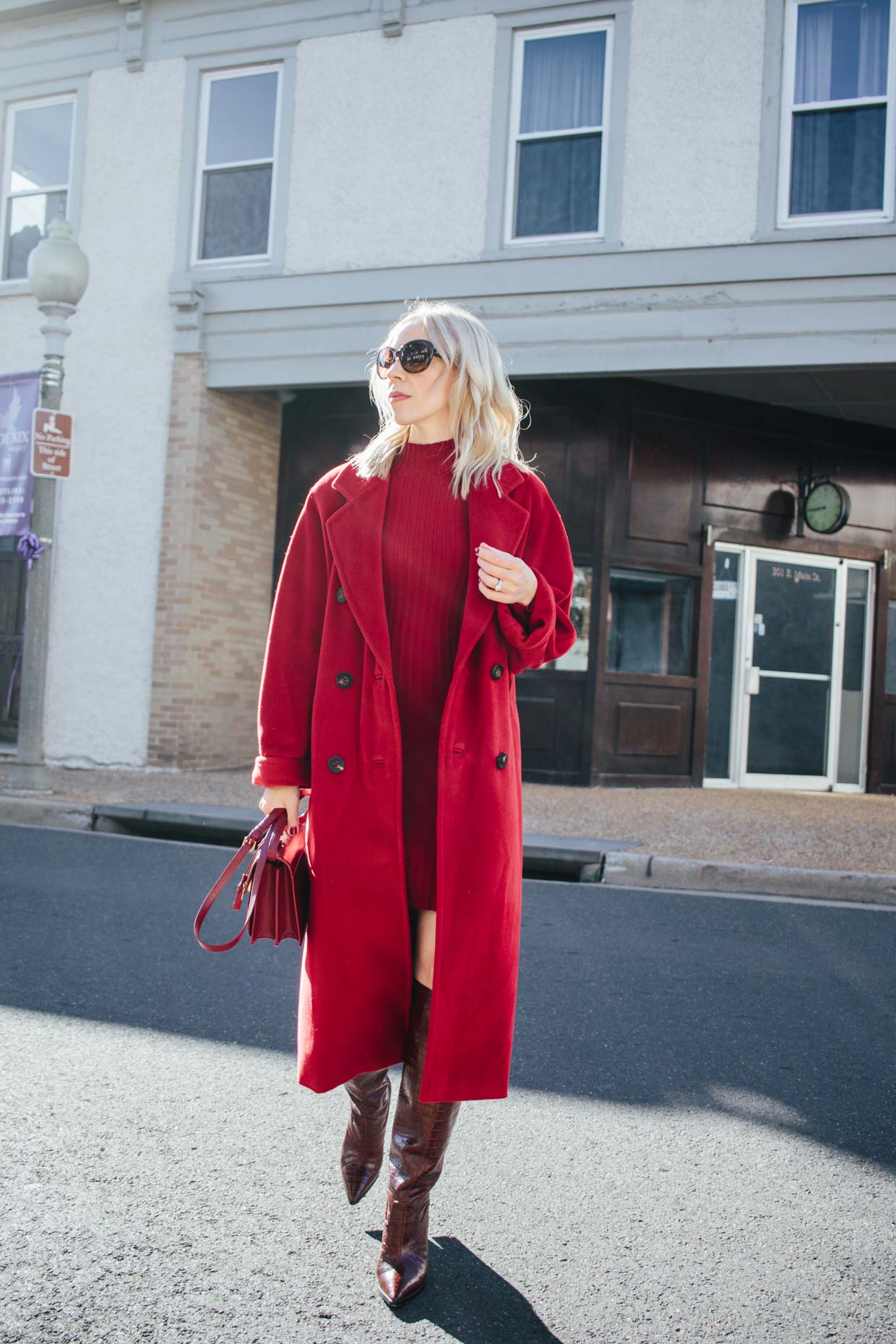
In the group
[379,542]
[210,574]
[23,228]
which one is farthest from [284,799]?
[23,228]

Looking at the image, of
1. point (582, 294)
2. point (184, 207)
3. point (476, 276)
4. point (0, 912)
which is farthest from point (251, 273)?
point (0, 912)

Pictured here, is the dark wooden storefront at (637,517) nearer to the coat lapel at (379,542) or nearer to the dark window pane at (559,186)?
the dark window pane at (559,186)

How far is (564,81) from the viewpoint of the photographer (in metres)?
10.1

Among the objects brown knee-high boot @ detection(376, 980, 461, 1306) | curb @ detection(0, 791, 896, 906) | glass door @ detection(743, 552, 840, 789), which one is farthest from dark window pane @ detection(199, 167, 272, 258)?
brown knee-high boot @ detection(376, 980, 461, 1306)

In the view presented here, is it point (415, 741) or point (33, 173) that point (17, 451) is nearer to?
point (33, 173)

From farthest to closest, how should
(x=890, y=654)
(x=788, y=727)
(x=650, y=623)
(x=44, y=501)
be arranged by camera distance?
(x=890, y=654) < (x=788, y=727) < (x=650, y=623) < (x=44, y=501)

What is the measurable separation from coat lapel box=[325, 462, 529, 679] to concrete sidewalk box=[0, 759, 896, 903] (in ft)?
15.6

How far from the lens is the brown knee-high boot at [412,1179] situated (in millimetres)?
2230

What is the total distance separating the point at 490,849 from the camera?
2.29 m

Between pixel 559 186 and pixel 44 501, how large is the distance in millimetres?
5232

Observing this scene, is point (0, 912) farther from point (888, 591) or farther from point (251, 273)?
point (888, 591)

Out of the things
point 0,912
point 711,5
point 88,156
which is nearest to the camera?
point 0,912

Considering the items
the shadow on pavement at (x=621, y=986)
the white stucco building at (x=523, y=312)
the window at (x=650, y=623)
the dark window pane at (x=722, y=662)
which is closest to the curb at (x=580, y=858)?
the shadow on pavement at (x=621, y=986)

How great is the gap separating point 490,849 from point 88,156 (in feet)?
37.4
